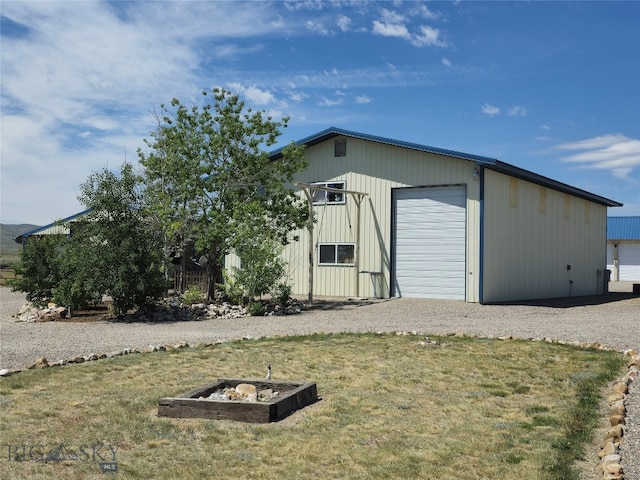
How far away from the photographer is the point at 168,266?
18516 mm

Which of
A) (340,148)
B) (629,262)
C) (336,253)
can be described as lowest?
(336,253)

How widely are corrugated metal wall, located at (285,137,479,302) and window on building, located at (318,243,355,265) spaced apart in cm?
18

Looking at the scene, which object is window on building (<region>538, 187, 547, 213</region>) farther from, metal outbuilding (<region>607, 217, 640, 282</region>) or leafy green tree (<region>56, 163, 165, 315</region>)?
Answer: metal outbuilding (<region>607, 217, 640, 282</region>)

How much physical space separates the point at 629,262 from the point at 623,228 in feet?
7.74

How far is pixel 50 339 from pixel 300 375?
6087 mm

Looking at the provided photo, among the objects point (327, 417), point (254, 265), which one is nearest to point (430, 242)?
point (254, 265)

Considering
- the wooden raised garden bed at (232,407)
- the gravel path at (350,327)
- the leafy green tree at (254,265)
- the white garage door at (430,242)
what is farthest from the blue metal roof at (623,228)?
the wooden raised garden bed at (232,407)

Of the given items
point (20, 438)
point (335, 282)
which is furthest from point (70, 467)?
point (335, 282)

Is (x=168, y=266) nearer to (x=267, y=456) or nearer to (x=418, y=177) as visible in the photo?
(x=418, y=177)

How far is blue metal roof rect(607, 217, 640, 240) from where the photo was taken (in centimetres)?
4381

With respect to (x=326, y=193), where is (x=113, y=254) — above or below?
below

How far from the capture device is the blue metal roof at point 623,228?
43812mm

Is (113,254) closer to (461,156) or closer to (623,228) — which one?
(461,156)

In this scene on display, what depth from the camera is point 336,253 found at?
24.1m
